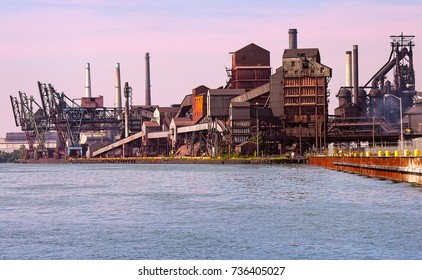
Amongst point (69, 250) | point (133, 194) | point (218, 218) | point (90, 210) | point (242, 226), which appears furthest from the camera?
point (133, 194)

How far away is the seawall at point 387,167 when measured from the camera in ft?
243

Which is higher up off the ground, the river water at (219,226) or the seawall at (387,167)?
the seawall at (387,167)

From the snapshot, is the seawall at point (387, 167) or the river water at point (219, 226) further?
the seawall at point (387, 167)

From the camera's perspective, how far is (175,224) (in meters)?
47.7

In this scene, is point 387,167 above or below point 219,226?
above

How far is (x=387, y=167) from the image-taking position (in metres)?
88.2

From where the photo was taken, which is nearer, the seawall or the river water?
the river water

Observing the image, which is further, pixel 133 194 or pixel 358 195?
pixel 133 194

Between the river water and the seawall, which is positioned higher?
the seawall

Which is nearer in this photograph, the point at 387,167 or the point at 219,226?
the point at 219,226

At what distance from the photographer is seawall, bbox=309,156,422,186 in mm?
74194
